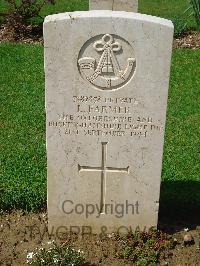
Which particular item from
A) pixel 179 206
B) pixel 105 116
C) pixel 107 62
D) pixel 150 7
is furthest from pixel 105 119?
pixel 150 7

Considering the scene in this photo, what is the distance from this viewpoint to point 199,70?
9445 millimetres

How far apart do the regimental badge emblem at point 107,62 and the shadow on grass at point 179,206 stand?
5.37ft

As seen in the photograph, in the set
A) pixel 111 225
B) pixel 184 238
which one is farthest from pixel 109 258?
pixel 184 238

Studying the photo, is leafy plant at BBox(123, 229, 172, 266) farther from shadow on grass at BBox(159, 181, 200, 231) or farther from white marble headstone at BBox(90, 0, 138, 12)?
white marble headstone at BBox(90, 0, 138, 12)

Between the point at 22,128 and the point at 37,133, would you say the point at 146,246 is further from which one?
the point at 22,128

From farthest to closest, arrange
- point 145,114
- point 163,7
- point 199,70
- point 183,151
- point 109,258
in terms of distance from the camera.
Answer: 1. point 163,7
2. point 199,70
3. point 183,151
4. point 109,258
5. point 145,114

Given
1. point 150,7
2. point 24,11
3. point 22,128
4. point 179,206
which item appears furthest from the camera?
point 150,7

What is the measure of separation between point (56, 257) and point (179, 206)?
1.55 metres

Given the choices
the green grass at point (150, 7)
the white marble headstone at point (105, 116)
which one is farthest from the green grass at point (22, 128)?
the green grass at point (150, 7)

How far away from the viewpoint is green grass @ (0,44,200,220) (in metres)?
5.43

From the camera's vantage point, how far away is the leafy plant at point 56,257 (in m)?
4.33

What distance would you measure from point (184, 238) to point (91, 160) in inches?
45.9

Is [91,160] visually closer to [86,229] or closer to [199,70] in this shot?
[86,229]

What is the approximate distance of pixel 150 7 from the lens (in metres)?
13.7
